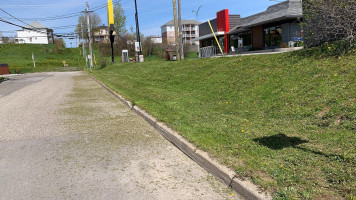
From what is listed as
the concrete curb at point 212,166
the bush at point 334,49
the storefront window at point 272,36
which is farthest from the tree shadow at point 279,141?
the storefront window at point 272,36

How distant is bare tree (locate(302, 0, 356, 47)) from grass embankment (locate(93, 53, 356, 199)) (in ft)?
3.38

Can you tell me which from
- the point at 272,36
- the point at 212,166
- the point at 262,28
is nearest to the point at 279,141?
the point at 212,166

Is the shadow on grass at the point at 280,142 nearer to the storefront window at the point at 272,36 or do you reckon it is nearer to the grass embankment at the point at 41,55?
the storefront window at the point at 272,36

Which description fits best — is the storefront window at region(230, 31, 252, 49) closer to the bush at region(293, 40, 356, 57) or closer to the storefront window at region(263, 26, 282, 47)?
the storefront window at region(263, 26, 282, 47)

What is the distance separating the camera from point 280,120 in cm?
563

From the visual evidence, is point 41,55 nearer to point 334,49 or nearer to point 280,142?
point 334,49

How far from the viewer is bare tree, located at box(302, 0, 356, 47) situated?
7.89 meters

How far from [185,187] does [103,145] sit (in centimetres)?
241

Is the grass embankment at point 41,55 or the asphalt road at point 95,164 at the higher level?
the grass embankment at point 41,55

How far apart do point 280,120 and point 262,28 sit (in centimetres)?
2585

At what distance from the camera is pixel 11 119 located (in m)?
7.94

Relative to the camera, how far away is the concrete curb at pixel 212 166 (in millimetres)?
3105

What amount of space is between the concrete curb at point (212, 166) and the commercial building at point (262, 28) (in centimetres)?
1580

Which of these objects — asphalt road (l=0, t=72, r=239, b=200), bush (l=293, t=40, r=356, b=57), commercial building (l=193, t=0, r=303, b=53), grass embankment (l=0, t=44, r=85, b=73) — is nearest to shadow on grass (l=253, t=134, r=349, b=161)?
asphalt road (l=0, t=72, r=239, b=200)
